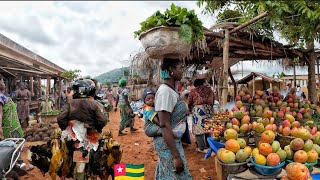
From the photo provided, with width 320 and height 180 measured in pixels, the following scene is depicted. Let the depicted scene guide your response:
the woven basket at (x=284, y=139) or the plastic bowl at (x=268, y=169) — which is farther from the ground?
the woven basket at (x=284, y=139)

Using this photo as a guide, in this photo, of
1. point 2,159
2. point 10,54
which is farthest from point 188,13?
point 10,54

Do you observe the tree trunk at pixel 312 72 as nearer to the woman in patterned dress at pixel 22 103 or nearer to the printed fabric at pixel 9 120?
the printed fabric at pixel 9 120

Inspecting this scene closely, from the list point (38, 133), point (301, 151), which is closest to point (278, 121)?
point (301, 151)

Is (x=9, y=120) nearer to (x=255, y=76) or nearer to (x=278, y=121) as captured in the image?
(x=278, y=121)

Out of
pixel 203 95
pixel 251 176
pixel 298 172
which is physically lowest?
pixel 251 176

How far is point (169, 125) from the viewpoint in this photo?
237cm

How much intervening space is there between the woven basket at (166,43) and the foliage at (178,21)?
2.2 inches

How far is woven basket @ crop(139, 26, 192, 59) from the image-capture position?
2964 mm

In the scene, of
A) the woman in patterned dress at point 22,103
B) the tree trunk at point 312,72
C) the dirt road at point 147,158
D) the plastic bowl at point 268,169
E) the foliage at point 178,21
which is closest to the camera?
the plastic bowl at point 268,169

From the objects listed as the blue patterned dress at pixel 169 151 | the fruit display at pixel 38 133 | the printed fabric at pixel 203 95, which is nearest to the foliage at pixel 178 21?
the blue patterned dress at pixel 169 151

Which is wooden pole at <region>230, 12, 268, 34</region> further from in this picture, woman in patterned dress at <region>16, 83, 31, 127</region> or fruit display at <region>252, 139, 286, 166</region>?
woman in patterned dress at <region>16, 83, 31, 127</region>

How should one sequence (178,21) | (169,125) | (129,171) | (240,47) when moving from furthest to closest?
(240,47), (178,21), (129,171), (169,125)

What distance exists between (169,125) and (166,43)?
1014 mm

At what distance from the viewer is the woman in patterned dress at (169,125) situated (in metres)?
2.36
